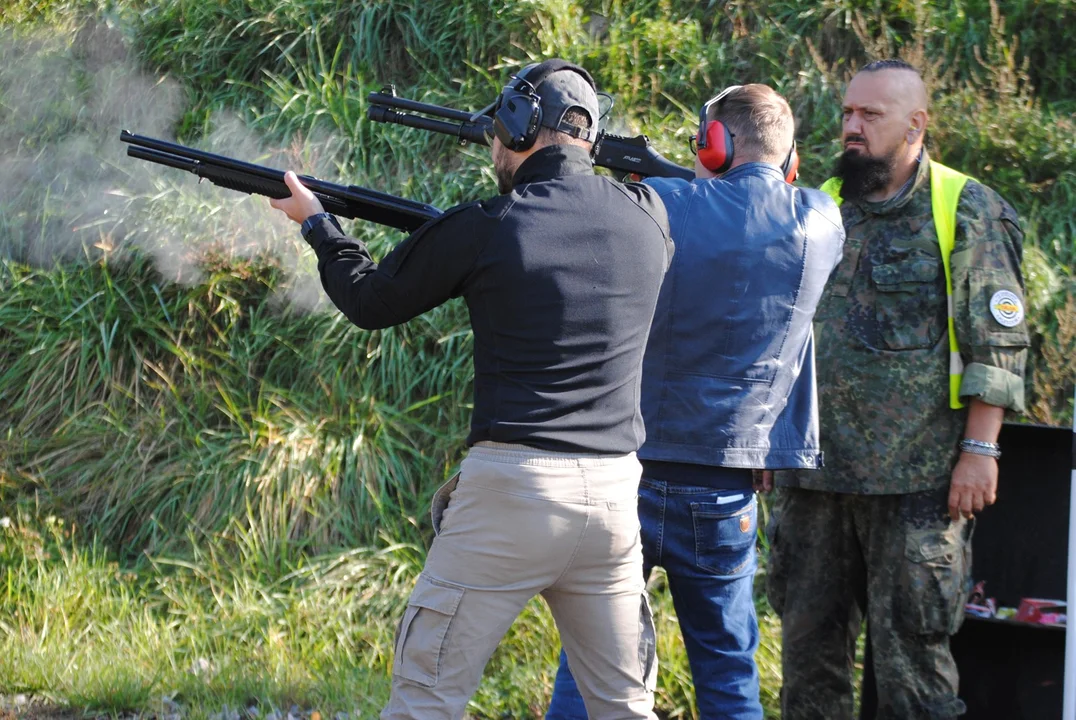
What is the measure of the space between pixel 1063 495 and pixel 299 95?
4.53 m

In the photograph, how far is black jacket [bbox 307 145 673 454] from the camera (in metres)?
2.66

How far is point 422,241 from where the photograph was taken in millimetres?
2736

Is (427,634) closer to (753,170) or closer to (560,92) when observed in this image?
(560,92)

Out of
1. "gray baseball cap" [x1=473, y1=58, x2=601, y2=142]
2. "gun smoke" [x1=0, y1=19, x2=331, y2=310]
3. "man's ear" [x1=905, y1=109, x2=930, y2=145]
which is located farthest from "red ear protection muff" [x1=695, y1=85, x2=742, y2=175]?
"gun smoke" [x1=0, y1=19, x2=331, y2=310]

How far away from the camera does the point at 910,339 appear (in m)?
3.71

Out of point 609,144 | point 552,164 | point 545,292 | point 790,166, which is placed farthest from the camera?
point 609,144

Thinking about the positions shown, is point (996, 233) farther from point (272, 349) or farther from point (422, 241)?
point (272, 349)

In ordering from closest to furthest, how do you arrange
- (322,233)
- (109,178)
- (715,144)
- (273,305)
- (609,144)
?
(322,233), (715,144), (609,144), (273,305), (109,178)

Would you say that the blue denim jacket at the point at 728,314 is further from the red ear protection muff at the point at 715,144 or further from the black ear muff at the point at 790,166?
the black ear muff at the point at 790,166

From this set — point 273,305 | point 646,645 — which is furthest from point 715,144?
point 273,305

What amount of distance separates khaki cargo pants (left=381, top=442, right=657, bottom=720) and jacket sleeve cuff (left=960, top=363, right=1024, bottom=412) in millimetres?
1392

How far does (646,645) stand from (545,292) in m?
0.98

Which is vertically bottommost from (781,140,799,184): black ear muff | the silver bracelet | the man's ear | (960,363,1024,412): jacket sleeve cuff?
the silver bracelet

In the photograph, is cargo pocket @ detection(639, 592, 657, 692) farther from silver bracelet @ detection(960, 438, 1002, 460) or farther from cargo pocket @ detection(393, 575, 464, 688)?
silver bracelet @ detection(960, 438, 1002, 460)
